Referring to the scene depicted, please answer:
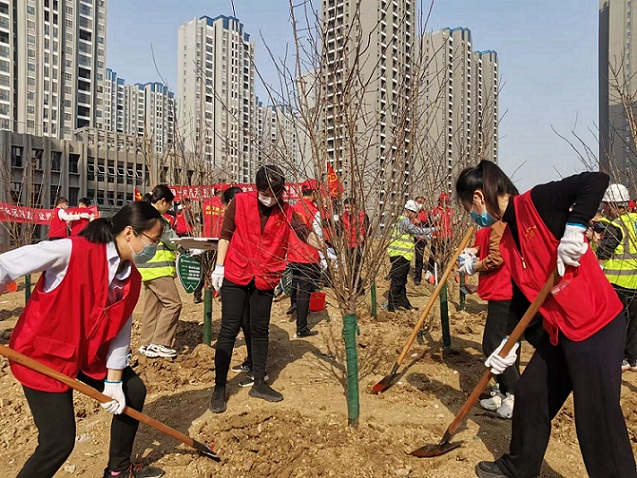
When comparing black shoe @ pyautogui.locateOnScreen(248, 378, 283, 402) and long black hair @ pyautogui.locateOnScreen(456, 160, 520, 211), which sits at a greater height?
long black hair @ pyautogui.locateOnScreen(456, 160, 520, 211)

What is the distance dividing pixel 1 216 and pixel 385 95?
8487 millimetres

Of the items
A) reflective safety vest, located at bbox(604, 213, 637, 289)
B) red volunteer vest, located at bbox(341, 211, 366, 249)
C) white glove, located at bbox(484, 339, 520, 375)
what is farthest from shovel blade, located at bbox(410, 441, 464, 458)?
reflective safety vest, located at bbox(604, 213, 637, 289)

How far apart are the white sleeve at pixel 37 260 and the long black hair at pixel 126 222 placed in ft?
0.60

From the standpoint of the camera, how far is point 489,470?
2498 mm

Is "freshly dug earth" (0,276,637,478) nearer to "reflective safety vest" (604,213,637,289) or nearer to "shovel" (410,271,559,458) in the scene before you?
"shovel" (410,271,559,458)

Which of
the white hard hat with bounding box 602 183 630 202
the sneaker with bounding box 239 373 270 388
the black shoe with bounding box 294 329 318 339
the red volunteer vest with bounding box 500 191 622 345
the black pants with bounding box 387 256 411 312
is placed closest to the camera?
the red volunteer vest with bounding box 500 191 622 345

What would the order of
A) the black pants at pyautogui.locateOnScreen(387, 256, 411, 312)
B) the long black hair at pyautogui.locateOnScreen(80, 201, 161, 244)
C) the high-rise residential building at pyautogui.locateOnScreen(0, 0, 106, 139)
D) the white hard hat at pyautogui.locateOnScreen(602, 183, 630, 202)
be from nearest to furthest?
the long black hair at pyautogui.locateOnScreen(80, 201, 161, 244), the white hard hat at pyautogui.locateOnScreen(602, 183, 630, 202), the black pants at pyautogui.locateOnScreen(387, 256, 411, 312), the high-rise residential building at pyautogui.locateOnScreen(0, 0, 106, 139)

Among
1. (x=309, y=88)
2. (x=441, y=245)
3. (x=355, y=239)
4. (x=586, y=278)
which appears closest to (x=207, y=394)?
(x=355, y=239)

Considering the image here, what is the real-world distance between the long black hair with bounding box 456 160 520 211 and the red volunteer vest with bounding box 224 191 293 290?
1.32 meters

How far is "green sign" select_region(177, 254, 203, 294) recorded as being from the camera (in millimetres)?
4668

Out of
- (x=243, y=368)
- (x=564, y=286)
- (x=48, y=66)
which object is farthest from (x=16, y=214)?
(x=48, y=66)

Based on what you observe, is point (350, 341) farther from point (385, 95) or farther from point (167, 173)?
point (167, 173)

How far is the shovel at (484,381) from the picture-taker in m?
2.08

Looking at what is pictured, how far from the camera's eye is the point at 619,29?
346 inches
